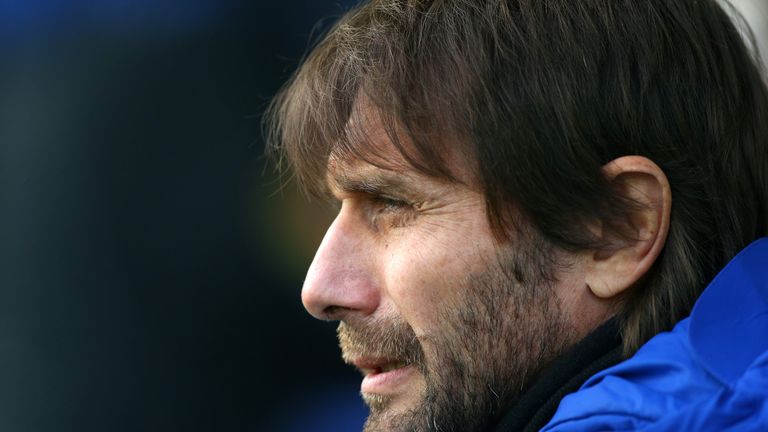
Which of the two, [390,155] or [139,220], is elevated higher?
[139,220]

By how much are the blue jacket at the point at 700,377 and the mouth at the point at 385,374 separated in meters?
0.42

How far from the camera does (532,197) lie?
1898 millimetres

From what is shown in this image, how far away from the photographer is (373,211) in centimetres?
208

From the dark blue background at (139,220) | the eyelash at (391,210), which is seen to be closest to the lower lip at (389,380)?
the eyelash at (391,210)

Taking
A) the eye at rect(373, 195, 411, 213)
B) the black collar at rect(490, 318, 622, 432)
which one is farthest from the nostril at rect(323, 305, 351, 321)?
the black collar at rect(490, 318, 622, 432)

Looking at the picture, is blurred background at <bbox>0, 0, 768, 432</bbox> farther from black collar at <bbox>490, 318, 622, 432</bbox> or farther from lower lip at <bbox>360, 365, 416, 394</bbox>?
black collar at <bbox>490, 318, 622, 432</bbox>

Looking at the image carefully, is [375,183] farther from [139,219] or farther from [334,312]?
[139,219]

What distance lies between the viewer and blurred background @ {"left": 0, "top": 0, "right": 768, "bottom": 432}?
3.39m

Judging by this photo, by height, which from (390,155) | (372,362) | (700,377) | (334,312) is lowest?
(700,377)

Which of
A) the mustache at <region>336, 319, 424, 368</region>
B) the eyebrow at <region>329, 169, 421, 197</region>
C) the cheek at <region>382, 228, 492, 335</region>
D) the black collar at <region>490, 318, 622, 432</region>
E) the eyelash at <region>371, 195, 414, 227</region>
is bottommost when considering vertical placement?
the black collar at <region>490, 318, 622, 432</region>

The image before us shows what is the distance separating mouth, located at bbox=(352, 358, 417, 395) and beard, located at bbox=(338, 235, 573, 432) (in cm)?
7

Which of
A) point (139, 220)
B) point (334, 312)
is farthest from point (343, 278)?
point (139, 220)

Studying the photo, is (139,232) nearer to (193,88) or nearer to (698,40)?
(193,88)

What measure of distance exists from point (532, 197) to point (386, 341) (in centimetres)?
40
